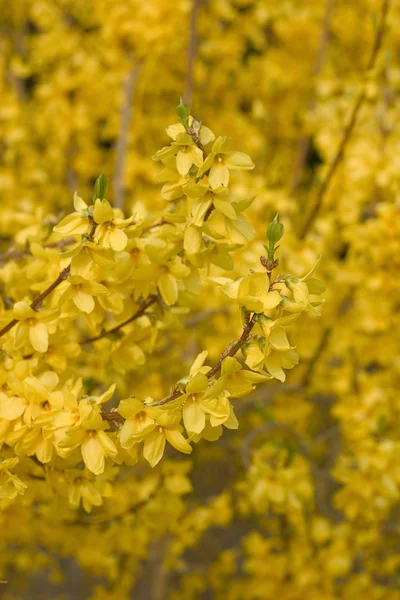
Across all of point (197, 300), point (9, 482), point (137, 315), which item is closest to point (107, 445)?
point (9, 482)

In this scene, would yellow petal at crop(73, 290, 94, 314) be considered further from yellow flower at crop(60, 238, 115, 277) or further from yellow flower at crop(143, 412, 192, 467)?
yellow flower at crop(143, 412, 192, 467)

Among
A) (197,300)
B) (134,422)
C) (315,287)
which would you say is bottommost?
(197,300)

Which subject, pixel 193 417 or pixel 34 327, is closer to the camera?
pixel 193 417

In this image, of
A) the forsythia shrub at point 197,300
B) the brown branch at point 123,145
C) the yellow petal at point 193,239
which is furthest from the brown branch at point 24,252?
the brown branch at point 123,145

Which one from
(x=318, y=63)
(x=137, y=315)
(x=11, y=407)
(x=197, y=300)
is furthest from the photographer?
(x=318, y=63)

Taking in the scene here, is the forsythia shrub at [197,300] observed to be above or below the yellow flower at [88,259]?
below

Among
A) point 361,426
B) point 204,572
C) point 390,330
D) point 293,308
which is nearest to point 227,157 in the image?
point 293,308

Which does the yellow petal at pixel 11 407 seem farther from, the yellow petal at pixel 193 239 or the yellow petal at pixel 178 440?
the yellow petal at pixel 193 239

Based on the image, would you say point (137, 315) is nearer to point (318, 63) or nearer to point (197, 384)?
point (197, 384)

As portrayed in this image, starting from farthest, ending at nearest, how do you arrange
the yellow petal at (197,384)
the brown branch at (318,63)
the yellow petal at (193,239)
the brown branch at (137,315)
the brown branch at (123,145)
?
the brown branch at (318,63)
the brown branch at (123,145)
the brown branch at (137,315)
the yellow petal at (193,239)
the yellow petal at (197,384)

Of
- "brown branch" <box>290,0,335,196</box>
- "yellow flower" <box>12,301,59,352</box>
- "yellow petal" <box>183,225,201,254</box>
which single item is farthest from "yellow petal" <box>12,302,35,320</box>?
"brown branch" <box>290,0,335,196</box>
